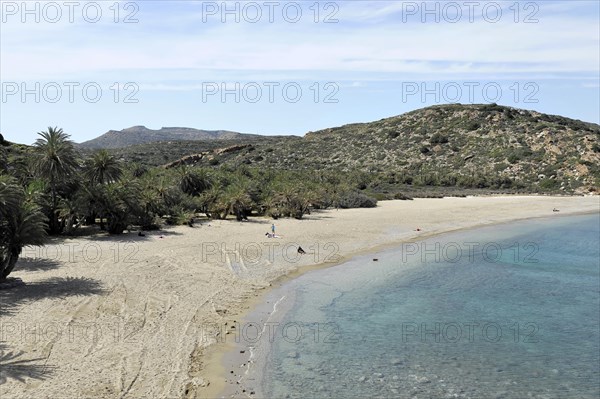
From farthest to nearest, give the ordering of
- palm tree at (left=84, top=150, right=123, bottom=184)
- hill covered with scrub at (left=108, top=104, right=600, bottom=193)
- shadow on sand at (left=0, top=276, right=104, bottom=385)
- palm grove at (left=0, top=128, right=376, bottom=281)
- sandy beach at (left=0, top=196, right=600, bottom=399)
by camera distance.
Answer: hill covered with scrub at (left=108, top=104, right=600, bottom=193) < palm tree at (left=84, top=150, right=123, bottom=184) < palm grove at (left=0, top=128, right=376, bottom=281) < sandy beach at (left=0, top=196, right=600, bottom=399) < shadow on sand at (left=0, top=276, right=104, bottom=385)

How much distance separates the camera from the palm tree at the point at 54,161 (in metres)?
25.2

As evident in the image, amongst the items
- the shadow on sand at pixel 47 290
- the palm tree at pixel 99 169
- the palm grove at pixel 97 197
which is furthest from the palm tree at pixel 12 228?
the palm tree at pixel 99 169

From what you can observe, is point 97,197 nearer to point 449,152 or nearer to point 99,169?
point 99,169

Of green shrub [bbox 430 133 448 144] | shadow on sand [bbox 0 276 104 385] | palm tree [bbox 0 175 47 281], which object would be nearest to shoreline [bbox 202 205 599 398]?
shadow on sand [bbox 0 276 104 385]

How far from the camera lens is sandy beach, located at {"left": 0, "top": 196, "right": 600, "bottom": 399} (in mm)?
10492

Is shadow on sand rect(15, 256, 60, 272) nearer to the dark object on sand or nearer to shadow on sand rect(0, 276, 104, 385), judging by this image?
shadow on sand rect(0, 276, 104, 385)

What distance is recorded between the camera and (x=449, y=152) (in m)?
81.6

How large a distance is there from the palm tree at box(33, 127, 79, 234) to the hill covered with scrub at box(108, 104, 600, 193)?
42.8m

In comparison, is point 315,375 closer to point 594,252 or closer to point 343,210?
point 594,252

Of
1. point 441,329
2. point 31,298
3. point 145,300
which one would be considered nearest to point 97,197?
point 31,298

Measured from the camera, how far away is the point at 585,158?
70.7 metres

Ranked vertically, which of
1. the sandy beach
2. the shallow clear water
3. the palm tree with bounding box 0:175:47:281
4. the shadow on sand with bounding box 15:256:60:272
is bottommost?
the shallow clear water

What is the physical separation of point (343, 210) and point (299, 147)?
167 ft

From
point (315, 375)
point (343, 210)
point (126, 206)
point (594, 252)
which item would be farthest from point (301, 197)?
point (315, 375)
